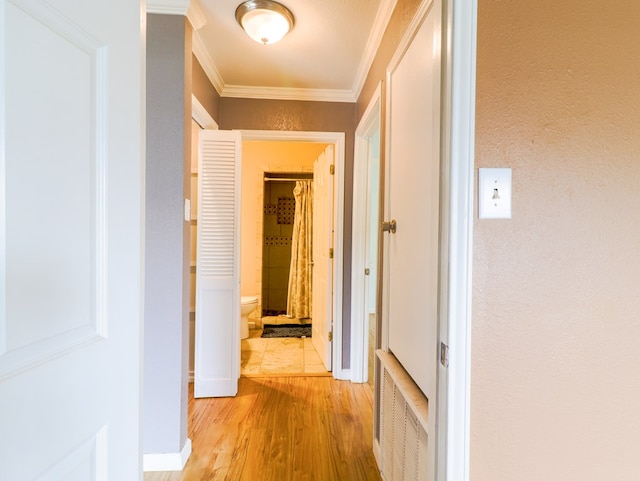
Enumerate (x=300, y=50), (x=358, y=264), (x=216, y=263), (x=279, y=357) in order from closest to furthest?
1. (x=300, y=50)
2. (x=216, y=263)
3. (x=358, y=264)
4. (x=279, y=357)

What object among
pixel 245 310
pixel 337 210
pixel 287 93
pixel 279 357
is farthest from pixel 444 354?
pixel 245 310

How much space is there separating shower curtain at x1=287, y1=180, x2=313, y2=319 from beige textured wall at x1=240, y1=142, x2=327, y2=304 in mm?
336

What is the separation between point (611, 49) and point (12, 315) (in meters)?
1.31

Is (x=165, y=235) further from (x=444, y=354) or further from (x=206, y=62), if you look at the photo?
(x=444, y=354)

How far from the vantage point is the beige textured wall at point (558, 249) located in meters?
0.74

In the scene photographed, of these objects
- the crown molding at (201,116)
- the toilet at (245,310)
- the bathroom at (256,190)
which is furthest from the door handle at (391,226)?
the bathroom at (256,190)

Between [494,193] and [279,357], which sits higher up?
[494,193]

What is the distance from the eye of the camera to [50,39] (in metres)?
0.48

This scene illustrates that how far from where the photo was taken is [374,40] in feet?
6.26

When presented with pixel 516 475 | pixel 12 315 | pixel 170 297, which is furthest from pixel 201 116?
pixel 516 475

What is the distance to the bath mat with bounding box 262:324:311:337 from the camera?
3.79 meters

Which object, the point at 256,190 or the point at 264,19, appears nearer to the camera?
the point at 264,19

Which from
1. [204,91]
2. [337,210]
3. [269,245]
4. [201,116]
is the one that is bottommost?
[269,245]

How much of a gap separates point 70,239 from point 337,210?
87.9 inches
